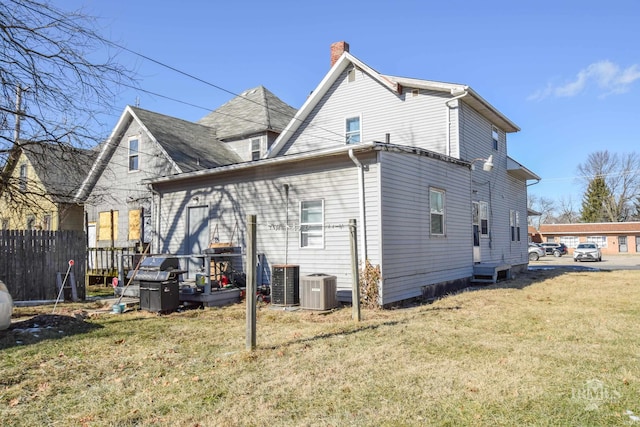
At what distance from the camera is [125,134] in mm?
19891

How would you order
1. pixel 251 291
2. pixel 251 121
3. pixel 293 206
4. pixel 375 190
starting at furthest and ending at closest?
pixel 251 121
pixel 293 206
pixel 375 190
pixel 251 291

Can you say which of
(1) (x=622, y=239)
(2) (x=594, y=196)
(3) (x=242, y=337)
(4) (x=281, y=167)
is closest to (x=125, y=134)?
(4) (x=281, y=167)

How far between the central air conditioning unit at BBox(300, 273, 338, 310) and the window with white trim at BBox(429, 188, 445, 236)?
3.75 m

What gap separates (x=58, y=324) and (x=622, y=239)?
183ft

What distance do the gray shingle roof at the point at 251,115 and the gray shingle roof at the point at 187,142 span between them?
958mm

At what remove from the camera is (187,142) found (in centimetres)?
1906

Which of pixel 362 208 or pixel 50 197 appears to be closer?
pixel 362 208

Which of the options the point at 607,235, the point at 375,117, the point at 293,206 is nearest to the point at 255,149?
the point at 375,117

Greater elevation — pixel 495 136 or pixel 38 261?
pixel 495 136

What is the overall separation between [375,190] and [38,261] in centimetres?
903

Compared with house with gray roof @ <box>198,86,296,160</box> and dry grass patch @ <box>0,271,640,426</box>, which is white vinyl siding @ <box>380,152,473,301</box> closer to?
dry grass patch @ <box>0,271,640,426</box>

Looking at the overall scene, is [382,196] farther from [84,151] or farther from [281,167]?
[84,151]

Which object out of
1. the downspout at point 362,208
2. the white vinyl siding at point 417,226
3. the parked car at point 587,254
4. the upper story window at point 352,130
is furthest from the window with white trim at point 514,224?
the parked car at point 587,254

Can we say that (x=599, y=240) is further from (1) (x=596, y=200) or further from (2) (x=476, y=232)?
(2) (x=476, y=232)
